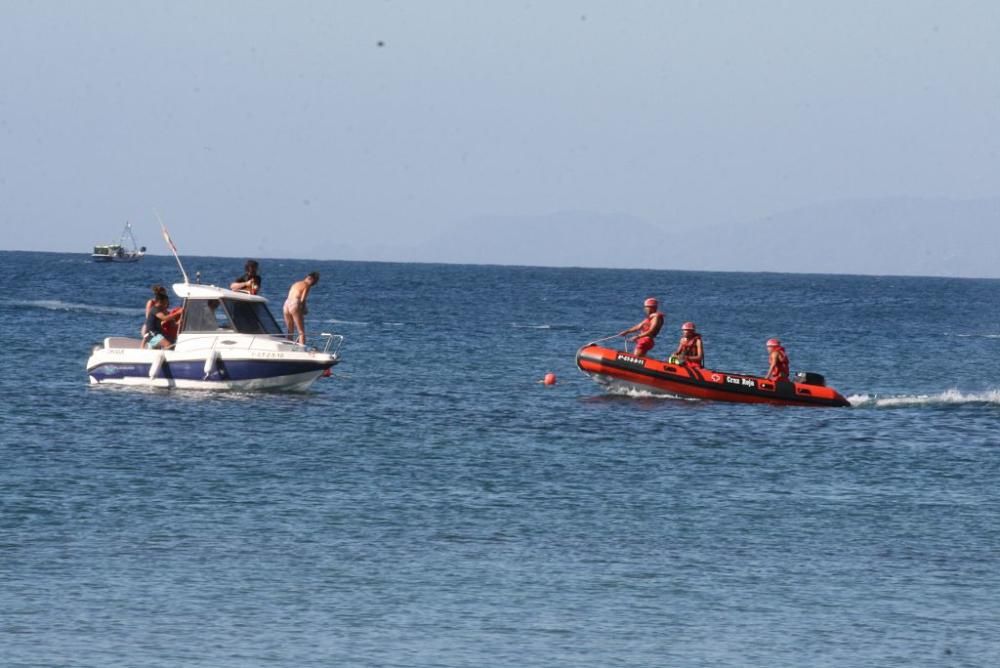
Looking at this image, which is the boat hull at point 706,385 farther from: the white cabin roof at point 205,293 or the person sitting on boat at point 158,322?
the person sitting on boat at point 158,322

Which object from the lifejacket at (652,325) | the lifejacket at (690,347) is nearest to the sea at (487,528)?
the lifejacket at (690,347)

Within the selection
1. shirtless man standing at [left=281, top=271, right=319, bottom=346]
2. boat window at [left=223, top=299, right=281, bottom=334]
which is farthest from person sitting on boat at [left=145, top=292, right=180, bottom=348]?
shirtless man standing at [left=281, top=271, right=319, bottom=346]

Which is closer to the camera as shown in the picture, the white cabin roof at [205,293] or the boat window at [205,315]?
the white cabin roof at [205,293]

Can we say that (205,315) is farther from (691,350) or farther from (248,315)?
(691,350)

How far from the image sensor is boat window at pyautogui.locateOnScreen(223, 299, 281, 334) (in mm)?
32250

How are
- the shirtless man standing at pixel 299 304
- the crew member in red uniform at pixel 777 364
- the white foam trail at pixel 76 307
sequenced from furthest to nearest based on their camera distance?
the white foam trail at pixel 76 307 → the crew member in red uniform at pixel 777 364 → the shirtless man standing at pixel 299 304

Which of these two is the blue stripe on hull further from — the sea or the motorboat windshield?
the motorboat windshield

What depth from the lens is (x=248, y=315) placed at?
1281 inches

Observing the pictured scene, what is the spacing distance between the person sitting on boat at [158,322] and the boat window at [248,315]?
1239 mm

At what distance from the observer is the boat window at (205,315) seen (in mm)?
32125

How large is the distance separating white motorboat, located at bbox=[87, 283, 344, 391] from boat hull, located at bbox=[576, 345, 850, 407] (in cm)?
637

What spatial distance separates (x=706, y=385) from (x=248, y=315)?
9.53 meters

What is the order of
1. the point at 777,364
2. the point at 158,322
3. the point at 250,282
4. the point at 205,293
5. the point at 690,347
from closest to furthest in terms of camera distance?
the point at 205,293
the point at 158,322
the point at 250,282
the point at 777,364
the point at 690,347

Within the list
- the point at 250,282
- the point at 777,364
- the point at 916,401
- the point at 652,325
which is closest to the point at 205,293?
the point at 250,282
